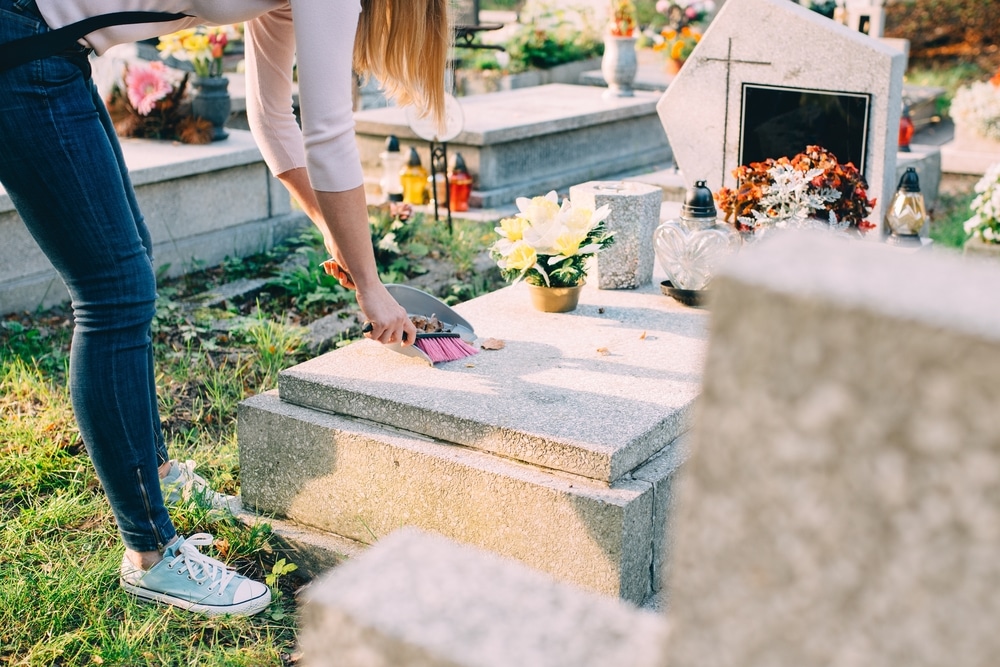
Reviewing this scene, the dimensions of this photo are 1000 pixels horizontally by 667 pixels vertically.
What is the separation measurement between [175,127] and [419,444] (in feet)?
11.0

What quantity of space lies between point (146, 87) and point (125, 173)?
10.2 ft

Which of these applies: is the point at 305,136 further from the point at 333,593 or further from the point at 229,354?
the point at 229,354

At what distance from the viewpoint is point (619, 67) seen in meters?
7.46

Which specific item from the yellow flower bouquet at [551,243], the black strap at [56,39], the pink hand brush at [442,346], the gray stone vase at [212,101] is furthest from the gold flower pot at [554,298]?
the gray stone vase at [212,101]

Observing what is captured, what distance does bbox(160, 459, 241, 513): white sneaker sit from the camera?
99.6 inches

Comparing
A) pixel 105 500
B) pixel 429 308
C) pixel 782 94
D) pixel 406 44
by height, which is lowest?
pixel 105 500

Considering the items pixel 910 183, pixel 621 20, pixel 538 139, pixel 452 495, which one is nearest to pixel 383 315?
pixel 452 495

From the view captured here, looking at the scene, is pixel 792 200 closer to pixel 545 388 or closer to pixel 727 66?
pixel 727 66

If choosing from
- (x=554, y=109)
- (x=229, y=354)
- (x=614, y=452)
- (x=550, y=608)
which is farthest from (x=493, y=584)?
(x=554, y=109)

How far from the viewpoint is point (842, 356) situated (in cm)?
51

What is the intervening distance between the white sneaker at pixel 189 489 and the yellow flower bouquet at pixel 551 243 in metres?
0.99

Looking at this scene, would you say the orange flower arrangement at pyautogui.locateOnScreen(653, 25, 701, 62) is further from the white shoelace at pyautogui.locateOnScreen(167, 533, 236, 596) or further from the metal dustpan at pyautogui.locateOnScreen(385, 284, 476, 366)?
the white shoelace at pyautogui.locateOnScreen(167, 533, 236, 596)

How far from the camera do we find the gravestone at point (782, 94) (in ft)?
13.7

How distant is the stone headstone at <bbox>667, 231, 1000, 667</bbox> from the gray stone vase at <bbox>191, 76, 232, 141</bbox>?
4.83m
